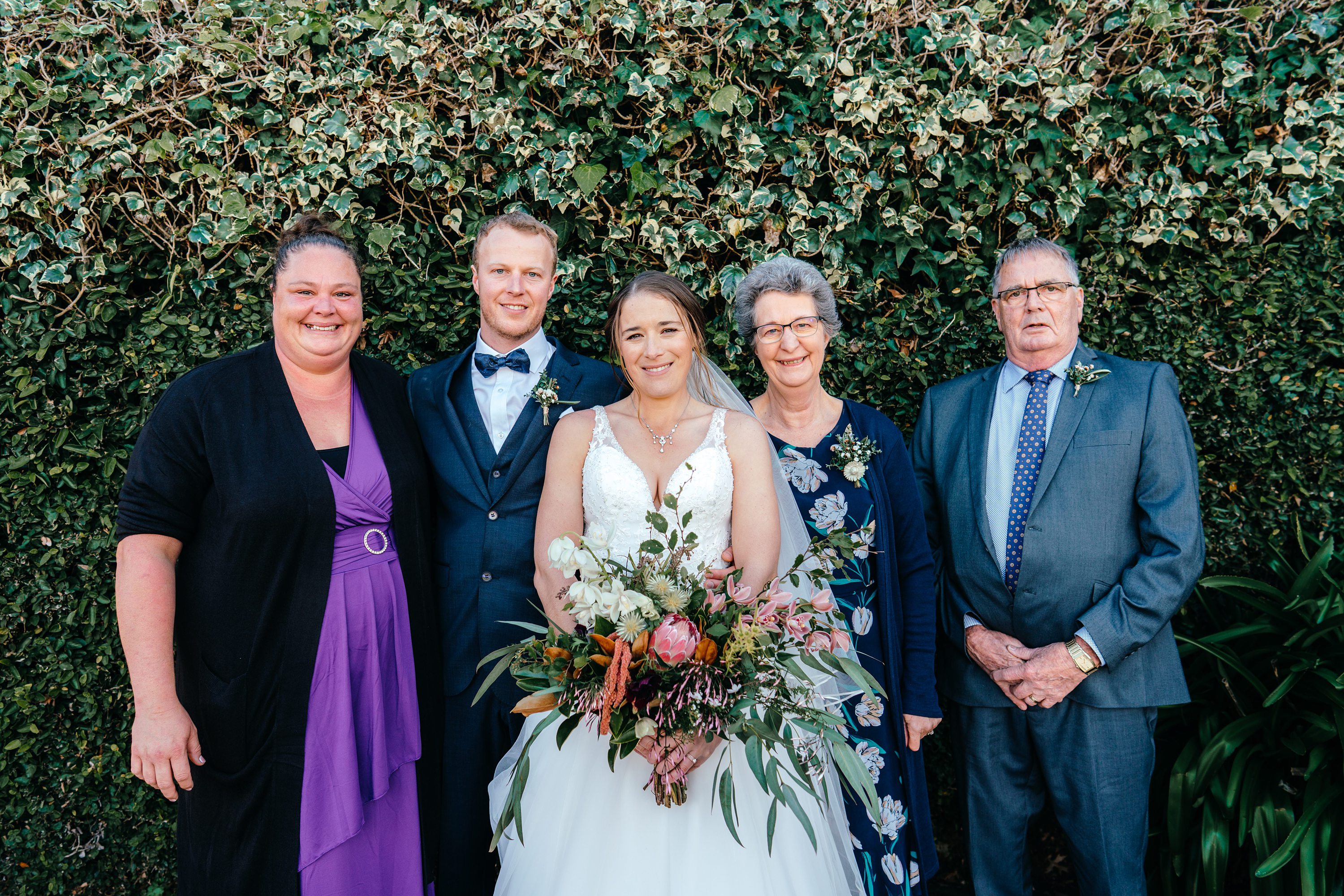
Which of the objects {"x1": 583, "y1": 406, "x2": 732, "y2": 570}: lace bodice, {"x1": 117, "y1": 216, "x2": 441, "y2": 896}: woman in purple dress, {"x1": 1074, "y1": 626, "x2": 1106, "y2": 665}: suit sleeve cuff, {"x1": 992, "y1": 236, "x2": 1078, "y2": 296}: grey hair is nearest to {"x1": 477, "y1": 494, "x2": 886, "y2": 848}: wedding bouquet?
{"x1": 583, "y1": 406, "x2": 732, "y2": 570}: lace bodice

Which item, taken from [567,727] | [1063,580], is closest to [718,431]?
[567,727]

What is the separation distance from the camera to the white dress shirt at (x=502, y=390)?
2881 mm

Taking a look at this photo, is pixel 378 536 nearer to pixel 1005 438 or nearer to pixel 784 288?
pixel 784 288

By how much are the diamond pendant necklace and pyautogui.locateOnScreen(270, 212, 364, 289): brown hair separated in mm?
1051

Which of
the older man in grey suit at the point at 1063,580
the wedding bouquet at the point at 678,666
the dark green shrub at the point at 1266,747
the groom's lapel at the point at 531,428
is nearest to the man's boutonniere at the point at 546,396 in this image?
the groom's lapel at the point at 531,428

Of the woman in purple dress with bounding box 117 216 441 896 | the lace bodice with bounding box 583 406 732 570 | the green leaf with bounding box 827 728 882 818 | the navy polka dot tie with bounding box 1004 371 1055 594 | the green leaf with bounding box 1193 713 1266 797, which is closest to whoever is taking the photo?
the green leaf with bounding box 827 728 882 818

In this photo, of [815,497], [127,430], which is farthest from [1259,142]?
[127,430]

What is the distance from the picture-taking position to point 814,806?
7.98ft

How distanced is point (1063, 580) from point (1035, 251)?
1180 millimetres

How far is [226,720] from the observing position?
2.40m

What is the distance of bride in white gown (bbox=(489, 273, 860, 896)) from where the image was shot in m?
2.25

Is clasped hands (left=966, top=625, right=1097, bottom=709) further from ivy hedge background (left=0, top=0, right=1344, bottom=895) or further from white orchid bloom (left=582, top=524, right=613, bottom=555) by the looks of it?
white orchid bloom (left=582, top=524, right=613, bottom=555)

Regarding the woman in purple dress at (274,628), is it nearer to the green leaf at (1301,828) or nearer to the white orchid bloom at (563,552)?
the white orchid bloom at (563,552)

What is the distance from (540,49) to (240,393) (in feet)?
6.30
